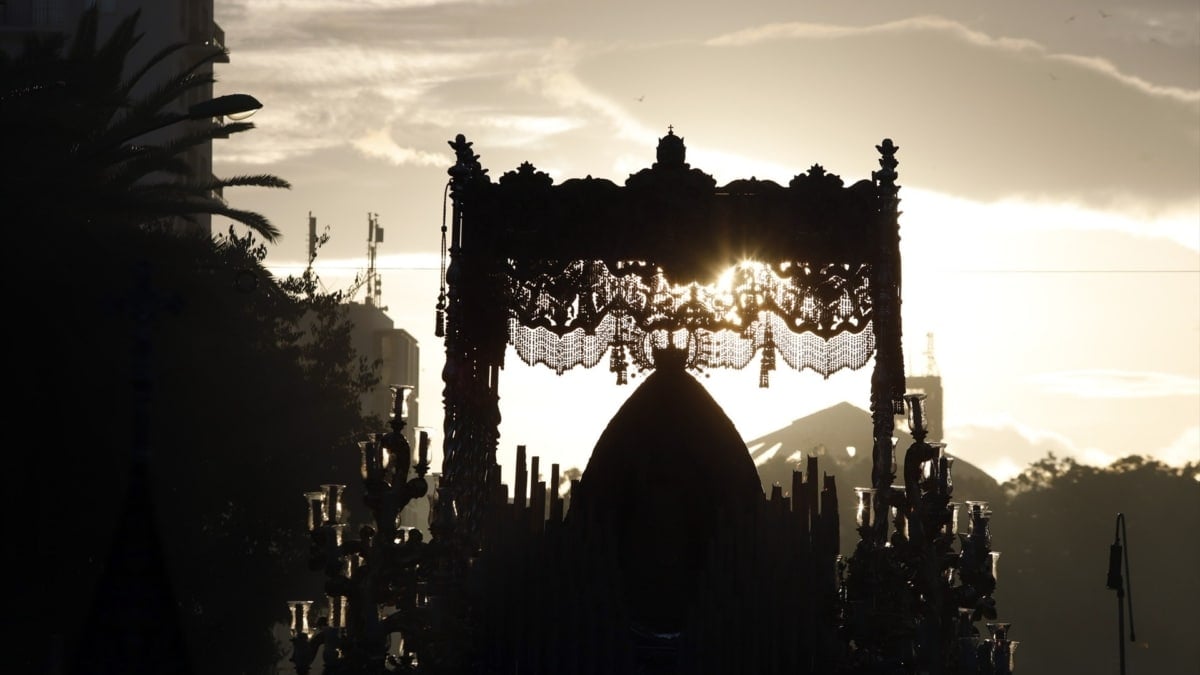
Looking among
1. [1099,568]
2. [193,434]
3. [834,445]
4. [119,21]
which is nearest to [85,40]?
[193,434]

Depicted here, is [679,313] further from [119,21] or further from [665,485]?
[119,21]

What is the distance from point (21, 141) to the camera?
22859 millimetres

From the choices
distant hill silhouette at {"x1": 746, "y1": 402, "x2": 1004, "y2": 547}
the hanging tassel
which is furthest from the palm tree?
distant hill silhouette at {"x1": 746, "y1": 402, "x2": 1004, "y2": 547}

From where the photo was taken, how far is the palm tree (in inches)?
900

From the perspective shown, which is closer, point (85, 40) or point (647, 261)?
point (647, 261)

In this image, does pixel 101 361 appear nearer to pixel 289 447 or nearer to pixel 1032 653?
pixel 289 447

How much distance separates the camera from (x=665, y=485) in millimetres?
18844

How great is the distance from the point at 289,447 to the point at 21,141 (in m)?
10.8

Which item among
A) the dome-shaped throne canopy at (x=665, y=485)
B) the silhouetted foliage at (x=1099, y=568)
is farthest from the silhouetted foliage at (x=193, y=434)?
the silhouetted foliage at (x=1099, y=568)

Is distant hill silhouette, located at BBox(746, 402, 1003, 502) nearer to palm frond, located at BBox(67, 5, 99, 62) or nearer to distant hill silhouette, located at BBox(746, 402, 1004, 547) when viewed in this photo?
distant hill silhouette, located at BBox(746, 402, 1004, 547)

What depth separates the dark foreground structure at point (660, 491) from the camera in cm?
1631

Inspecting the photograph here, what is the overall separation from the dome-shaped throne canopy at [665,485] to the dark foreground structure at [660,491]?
0.08ft

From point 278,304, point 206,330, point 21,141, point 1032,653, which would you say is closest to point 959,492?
point 1032,653

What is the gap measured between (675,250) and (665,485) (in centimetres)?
234
